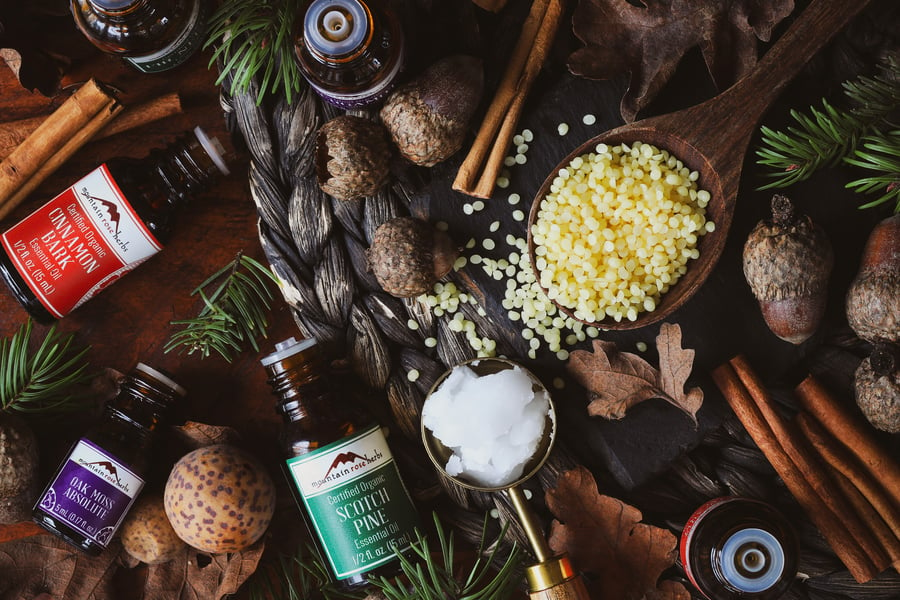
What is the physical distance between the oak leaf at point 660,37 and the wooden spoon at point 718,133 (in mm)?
36

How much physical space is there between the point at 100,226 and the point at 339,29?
0.58 meters

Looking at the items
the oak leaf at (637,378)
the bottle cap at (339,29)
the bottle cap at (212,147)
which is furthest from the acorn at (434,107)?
the oak leaf at (637,378)

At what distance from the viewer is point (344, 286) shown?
1.43 metres

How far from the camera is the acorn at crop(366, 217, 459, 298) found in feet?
4.31

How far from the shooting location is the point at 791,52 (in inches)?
52.2

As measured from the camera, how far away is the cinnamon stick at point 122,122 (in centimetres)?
149

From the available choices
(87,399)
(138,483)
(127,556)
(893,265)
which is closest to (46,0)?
(87,399)

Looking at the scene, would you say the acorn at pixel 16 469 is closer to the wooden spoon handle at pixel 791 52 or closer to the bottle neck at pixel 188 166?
the bottle neck at pixel 188 166

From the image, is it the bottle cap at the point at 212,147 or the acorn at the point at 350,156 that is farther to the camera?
the bottle cap at the point at 212,147

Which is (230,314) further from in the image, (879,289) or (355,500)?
(879,289)

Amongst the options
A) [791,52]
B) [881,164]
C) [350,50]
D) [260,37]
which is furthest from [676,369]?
[260,37]

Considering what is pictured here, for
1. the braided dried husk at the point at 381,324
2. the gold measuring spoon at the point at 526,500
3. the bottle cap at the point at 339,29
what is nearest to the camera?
the bottle cap at the point at 339,29

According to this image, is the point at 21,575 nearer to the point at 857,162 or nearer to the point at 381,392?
the point at 381,392

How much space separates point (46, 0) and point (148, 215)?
1.60 ft
